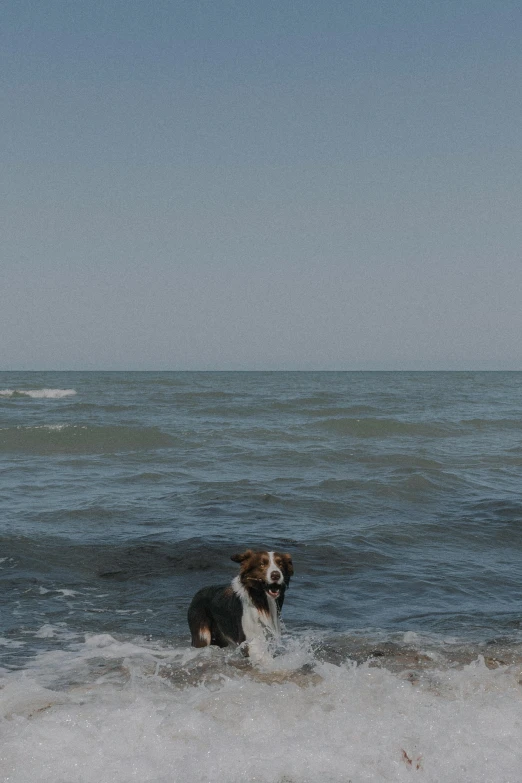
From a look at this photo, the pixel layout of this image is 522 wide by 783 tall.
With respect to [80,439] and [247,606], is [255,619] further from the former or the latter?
[80,439]

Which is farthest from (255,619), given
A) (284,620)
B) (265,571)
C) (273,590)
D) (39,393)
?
(39,393)

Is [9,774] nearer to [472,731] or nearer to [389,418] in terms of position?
[472,731]

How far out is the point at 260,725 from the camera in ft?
16.0

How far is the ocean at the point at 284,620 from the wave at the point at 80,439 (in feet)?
6.38

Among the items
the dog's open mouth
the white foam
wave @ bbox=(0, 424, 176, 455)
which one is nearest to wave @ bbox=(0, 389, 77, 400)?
wave @ bbox=(0, 424, 176, 455)

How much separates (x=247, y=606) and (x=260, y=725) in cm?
153

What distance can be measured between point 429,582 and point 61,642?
14.0 ft

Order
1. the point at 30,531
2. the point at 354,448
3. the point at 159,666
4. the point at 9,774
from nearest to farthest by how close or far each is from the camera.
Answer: the point at 9,774
the point at 159,666
the point at 30,531
the point at 354,448

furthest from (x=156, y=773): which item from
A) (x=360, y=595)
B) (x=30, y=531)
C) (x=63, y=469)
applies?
(x=63, y=469)

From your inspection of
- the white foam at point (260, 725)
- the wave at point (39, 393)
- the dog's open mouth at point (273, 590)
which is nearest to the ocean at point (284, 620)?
the white foam at point (260, 725)

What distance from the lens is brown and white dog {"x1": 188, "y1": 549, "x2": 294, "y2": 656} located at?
6297 millimetres

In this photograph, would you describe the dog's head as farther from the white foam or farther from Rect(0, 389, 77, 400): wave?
Rect(0, 389, 77, 400): wave

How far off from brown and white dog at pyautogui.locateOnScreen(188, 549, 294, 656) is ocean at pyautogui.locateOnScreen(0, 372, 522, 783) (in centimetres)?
18

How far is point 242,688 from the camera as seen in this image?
5387 mm
